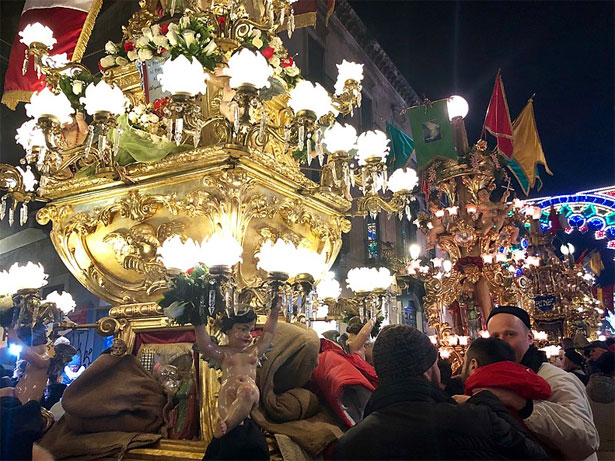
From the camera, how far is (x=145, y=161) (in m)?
3.30

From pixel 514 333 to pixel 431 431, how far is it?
3.60 ft

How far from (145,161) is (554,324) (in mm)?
13400

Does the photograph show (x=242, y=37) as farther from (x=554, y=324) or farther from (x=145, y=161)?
(x=554, y=324)

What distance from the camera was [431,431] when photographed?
1520mm

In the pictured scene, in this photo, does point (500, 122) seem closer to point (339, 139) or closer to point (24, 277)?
point (339, 139)

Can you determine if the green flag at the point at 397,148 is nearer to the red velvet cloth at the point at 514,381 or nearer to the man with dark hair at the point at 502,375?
the man with dark hair at the point at 502,375

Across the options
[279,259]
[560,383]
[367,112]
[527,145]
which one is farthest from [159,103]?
[367,112]

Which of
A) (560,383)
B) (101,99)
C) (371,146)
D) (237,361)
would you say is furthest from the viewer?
(371,146)

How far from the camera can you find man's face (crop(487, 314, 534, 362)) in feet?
7.80

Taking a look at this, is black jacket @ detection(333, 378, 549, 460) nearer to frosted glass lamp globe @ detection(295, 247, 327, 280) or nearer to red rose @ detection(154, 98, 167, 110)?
frosted glass lamp globe @ detection(295, 247, 327, 280)

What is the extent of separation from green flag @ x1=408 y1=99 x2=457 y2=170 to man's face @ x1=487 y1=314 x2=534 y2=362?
7644 mm

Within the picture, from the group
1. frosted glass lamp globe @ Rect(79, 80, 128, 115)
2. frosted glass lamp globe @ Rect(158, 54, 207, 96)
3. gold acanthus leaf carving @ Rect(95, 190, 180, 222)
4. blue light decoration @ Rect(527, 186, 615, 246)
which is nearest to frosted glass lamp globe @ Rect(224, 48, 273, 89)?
frosted glass lamp globe @ Rect(158, 54, 207, 96)

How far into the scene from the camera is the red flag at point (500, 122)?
10.5 meters

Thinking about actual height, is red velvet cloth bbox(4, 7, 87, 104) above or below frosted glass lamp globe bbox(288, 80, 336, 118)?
above
